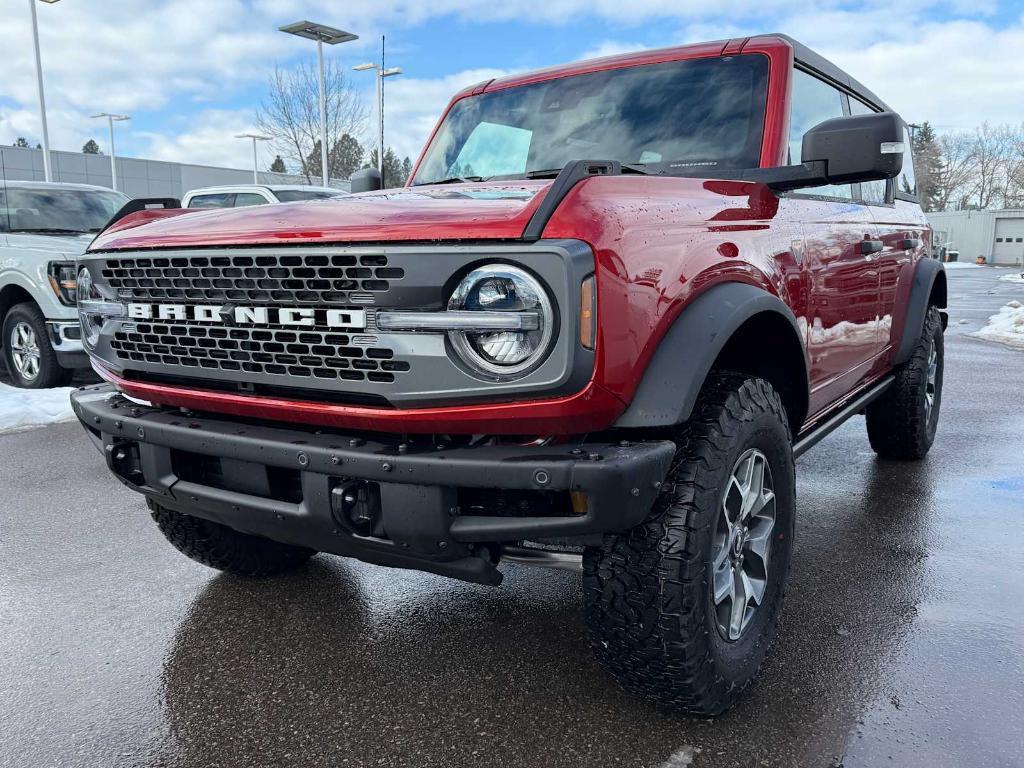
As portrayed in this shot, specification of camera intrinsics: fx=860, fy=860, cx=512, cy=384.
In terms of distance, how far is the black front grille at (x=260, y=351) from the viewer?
2.03 meters

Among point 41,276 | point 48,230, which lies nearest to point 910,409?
point 41,276

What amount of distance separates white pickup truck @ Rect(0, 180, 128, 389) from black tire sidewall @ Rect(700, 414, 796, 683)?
5590mm

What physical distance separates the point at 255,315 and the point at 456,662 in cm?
126

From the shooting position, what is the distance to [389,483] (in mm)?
1959

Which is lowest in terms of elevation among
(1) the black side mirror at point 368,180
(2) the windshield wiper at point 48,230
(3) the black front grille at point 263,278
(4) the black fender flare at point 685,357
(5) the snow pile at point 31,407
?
(5) the snow pile at point 31,407

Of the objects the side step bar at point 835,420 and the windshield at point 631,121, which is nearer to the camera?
the windshield at point 631,121

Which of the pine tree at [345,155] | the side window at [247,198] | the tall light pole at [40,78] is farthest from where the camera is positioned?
the pine tree at [345,155]

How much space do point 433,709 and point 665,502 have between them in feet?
3.05

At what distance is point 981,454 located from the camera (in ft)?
17.1

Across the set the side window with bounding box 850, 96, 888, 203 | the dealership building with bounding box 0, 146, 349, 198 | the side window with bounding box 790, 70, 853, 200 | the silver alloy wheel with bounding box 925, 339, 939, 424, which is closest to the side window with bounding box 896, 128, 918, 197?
the side window with bounding box 850, 96, 888, 203

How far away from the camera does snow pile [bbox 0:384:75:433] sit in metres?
6.11

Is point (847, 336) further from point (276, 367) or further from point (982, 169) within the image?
point (982, 169)

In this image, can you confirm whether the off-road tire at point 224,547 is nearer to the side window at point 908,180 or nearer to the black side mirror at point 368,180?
the black side mirror at point 368,180

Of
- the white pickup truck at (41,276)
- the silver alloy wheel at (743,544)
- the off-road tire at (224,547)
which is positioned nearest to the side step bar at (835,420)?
the silver alloy wheel at (743,544)
